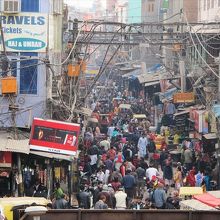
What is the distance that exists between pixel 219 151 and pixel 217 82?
5.85 metres

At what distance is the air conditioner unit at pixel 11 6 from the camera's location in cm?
2419

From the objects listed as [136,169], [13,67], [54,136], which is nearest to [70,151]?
[54,136]

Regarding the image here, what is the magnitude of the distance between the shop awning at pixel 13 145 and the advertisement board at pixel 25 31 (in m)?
2.52

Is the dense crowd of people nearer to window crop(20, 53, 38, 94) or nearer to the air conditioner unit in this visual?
window crop(20, 53, 38, 94)

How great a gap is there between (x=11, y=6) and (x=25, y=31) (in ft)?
2.62

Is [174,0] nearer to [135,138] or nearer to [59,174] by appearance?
[135,138]

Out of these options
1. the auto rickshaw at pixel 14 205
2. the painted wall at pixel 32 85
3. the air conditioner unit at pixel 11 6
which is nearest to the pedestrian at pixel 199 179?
the painted wall at pixel 32 85

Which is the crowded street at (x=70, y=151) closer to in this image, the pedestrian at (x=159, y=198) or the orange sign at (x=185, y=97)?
the pedestrian at (x=159, y=198)

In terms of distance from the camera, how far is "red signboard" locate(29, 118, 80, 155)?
2203 cm

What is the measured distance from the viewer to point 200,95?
39.6 meters

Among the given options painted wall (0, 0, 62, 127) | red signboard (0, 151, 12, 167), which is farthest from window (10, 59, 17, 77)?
red signboard (0, 151, 12, 167)

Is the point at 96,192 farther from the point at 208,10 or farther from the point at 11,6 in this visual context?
the point at 208,10

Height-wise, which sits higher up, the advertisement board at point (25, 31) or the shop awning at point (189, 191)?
the advertisement board at point (25, 31)

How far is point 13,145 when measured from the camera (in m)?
22.1
